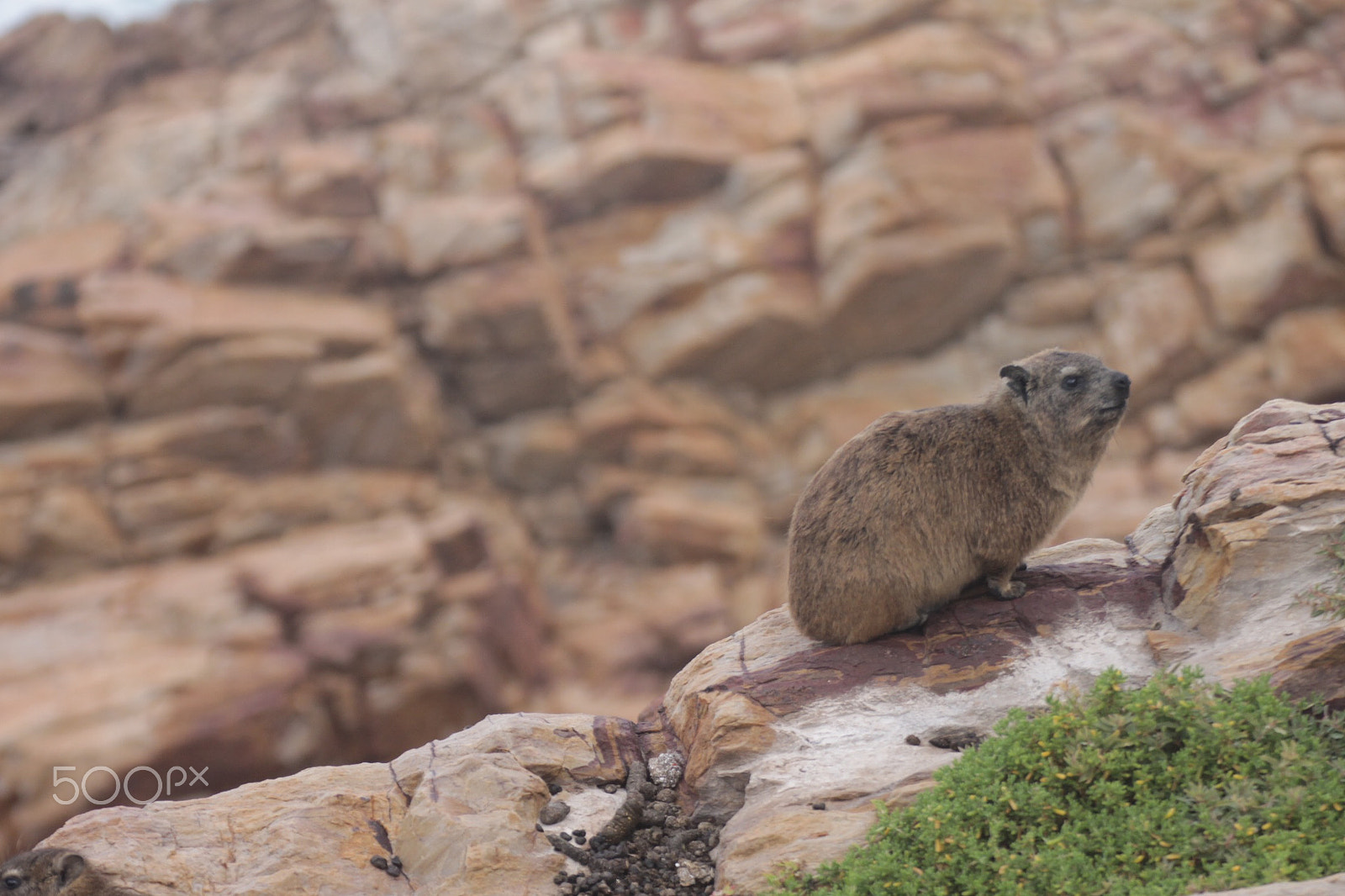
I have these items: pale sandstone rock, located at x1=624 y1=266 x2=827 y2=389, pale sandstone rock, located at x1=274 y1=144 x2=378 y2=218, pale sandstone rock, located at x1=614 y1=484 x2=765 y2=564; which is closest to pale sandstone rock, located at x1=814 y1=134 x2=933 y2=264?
pale sandstone rock, located at x1=624 y1=266 x2=827 y2=389

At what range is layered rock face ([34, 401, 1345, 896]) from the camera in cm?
589

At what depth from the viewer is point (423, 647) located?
2098 centimetres

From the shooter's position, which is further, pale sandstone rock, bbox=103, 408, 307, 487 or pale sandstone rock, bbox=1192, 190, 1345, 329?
pale sandstone rock, bbox=1192, 190, 1345, 329

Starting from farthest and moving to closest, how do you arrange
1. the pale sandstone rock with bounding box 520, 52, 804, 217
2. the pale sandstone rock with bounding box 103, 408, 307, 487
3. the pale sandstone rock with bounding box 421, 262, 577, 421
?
the pale sandstone rock with bounding box 520, 52, 804, 217
the pale sandstone rock with bounding box 421, 262, 577, 421
the pale sandstone rock with bounding box 103, 408, 307, 487

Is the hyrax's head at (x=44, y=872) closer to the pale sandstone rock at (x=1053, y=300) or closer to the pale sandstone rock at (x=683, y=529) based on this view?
the pale sandstone rock at (x=683, y=529)

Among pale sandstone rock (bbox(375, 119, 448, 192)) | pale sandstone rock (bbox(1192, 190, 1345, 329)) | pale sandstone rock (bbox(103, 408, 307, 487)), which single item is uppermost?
pale sandstone rock (bbox(375, 119, 448, 192))

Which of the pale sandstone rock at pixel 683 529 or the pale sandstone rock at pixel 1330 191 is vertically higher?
the pale sandstone rock at pixel 1330 191

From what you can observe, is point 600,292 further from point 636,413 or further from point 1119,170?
point 1119,170

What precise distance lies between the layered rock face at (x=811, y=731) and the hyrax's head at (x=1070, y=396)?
2.73 ft

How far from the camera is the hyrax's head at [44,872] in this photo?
5.77 metres

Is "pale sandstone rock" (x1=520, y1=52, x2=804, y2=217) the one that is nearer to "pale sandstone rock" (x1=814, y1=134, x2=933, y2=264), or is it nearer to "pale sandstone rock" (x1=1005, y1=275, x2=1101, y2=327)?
"pale sandstone rock" (x1=814, y1=134, x2=933, y2=264)

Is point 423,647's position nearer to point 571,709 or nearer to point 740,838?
point 571,709

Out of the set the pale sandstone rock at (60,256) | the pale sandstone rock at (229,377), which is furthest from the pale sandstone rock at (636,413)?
the pale sandstone rock at (60,256)

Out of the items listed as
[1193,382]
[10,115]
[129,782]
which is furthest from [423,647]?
[10,115]
